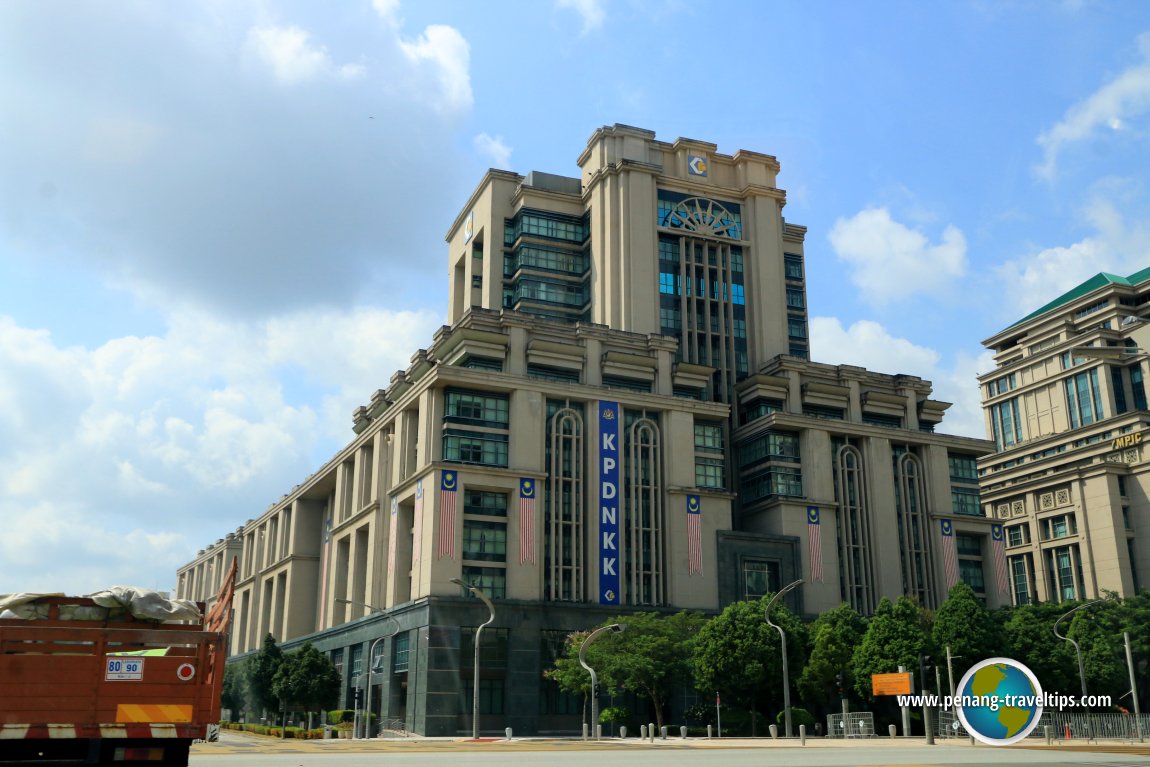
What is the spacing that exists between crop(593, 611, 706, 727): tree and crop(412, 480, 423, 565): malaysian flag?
1514 cm

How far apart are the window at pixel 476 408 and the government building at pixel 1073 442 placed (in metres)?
50.5

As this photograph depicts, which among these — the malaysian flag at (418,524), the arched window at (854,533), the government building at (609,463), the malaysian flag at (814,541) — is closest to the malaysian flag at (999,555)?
the government building at (609,463)

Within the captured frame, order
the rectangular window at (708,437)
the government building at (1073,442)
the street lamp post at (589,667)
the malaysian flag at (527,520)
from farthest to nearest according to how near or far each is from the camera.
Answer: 1. the government building at (1073,442)
2. the rectangular window at (708,437)
3. the malaysian flag at (527,520)
4. the street lamp post at (589,667)

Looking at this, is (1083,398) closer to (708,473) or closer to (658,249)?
(658,249)

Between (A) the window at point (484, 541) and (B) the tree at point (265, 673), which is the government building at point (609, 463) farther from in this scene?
(B) the tree at point (265, 673)

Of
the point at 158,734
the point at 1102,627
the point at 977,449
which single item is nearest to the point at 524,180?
the point at 977,449

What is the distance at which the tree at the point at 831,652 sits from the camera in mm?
65250

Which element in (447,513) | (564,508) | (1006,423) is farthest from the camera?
(1006,423)

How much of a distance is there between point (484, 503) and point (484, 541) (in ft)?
9.62

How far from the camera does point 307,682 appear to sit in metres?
78.0

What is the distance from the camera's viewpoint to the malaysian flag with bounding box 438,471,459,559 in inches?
2913

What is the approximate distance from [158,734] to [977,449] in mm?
94093

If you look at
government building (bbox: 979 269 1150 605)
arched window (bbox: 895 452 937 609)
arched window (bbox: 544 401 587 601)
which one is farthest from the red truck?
government building (bbox: 979 269 1150 605)

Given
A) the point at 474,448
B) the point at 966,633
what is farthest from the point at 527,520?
the point at 966,633
